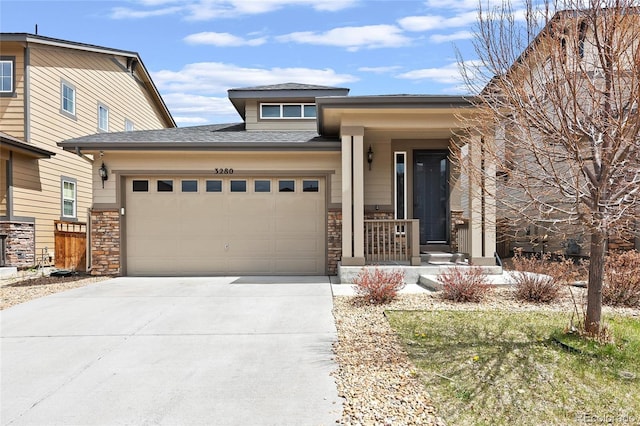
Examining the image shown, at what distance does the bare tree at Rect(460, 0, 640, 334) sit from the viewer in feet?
13.5

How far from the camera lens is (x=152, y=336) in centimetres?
572

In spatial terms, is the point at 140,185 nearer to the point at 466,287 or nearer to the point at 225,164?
the point at 225,164

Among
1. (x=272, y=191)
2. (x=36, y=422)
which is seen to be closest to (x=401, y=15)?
(x=272, y=191)

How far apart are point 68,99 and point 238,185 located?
8173 millimetres

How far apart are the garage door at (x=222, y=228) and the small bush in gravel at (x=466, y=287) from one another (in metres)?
3.95

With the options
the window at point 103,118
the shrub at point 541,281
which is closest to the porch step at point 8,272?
the window at point 103,118

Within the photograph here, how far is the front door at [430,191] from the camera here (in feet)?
36.1

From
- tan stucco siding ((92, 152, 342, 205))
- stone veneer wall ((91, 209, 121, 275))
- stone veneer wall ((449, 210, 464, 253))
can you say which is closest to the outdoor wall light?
tan stucco siding ((92, 152, 342, 205))

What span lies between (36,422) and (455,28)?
6.40m

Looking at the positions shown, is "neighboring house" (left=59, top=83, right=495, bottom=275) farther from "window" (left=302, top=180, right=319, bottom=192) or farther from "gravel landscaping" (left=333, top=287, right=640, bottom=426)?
"gravel landscaping" (left=333, top=287, right=640, bottom=426)

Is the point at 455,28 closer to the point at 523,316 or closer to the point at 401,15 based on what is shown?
the point at 401,15

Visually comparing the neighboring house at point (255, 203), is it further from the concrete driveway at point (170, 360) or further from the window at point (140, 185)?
the concrete driveway at point (170, 360)

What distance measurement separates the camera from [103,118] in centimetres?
1691

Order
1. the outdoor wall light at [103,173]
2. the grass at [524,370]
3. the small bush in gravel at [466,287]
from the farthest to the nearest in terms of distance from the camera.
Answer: the outdoor wall light at [103,173], the small bush in gravel at [466,287], the grass at [524,370]
